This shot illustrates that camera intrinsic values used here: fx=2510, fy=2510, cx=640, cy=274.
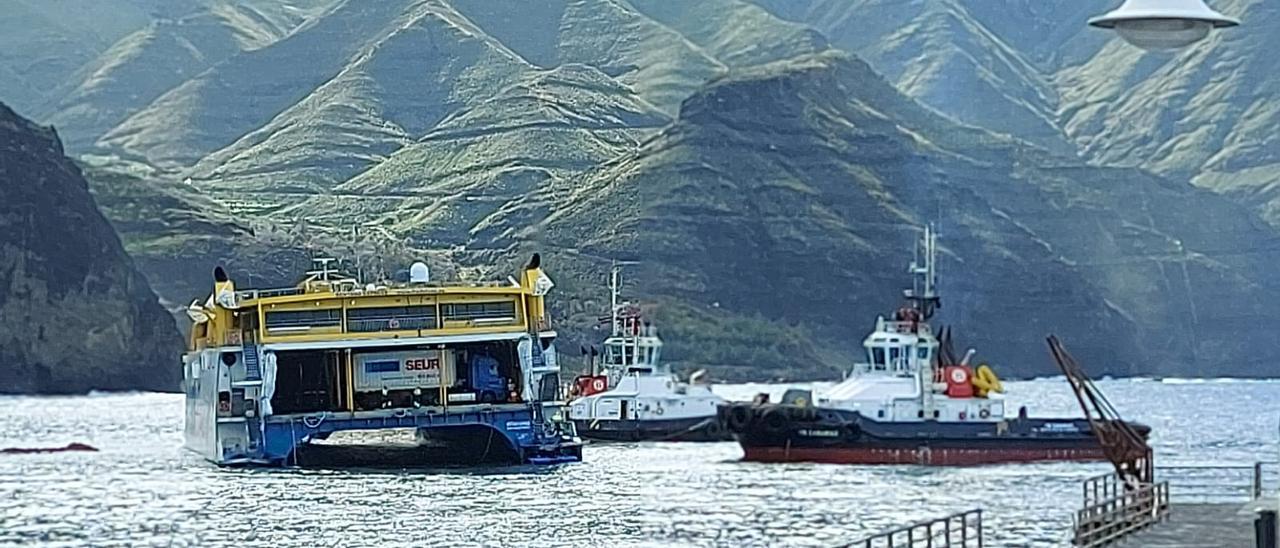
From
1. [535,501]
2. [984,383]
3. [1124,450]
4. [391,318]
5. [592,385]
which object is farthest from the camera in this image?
[592,385]

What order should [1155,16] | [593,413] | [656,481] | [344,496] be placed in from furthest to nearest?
1. [593,413]
2. [656,481]
3. [344,496]
4. [1155,16]

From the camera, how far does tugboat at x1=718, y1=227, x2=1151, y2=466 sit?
91.9 meters

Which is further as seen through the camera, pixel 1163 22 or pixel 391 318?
pixel 391 318

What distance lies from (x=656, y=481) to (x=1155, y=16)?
238 feet

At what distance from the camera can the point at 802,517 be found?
224 feet

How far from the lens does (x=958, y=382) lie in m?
94.5

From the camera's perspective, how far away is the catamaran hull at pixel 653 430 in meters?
110

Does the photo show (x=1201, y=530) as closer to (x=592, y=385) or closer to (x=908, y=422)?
(x=908, y=422)

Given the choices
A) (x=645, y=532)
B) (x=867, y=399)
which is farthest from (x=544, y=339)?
(x=645, y=532)

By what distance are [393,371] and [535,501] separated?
58.7ft

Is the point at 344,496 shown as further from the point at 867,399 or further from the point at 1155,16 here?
the point at 1155,16

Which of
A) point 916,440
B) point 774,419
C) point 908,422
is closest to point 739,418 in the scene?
point 774,419

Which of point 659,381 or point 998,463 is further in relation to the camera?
point 659,381

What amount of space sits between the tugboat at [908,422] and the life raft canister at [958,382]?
0.04m
